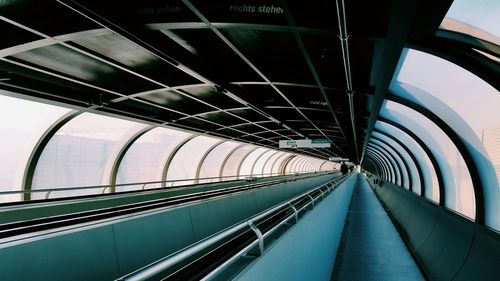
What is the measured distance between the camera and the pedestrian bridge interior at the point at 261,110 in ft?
9.84

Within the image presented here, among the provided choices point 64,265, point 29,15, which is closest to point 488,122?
point 64,265

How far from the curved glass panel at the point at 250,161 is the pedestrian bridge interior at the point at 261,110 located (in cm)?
2202

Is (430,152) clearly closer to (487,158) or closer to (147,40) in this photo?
(487,158)

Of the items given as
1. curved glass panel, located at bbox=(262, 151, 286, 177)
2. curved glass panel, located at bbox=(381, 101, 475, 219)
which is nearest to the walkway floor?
curved glass panel, located at bbox=(381, 101, 475, 219)

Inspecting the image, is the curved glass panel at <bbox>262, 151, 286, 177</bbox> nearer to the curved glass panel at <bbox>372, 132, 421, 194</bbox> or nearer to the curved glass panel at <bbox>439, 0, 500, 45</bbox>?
the curved glass panel at <bbox>372, 132, 421, 194</bbox>

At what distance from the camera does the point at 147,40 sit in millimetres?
6859

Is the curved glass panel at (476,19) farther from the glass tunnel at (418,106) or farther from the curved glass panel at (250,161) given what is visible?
the curved glass panel at (250,161)

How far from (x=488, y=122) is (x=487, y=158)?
0.82 m

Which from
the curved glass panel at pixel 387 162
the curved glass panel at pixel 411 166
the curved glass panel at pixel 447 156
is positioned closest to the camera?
the curved glass panel at pixel 447 156

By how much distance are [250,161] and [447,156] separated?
2924 cm

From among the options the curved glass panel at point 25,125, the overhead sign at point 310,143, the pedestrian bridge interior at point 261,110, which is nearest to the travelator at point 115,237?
the pedestrian bridge interior at point 261,110

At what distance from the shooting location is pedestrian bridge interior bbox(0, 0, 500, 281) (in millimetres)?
3000

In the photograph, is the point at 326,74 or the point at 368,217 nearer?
the point at 326,74

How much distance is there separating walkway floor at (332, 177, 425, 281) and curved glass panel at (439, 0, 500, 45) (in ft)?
14.5
